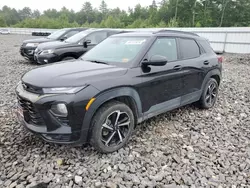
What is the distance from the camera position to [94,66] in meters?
3.04

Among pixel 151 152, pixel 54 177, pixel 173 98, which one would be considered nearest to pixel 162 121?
pixel 173 98

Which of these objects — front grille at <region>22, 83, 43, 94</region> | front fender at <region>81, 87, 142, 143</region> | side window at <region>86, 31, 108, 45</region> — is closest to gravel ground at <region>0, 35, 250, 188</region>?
front fender at <region>81, 87, 142, 143</region>

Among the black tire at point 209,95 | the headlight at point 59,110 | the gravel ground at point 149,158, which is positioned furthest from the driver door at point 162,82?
the headlight at point 59,110

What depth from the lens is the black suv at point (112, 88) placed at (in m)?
2.46

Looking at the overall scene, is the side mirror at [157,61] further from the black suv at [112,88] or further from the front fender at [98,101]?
the front fender at [98,101]

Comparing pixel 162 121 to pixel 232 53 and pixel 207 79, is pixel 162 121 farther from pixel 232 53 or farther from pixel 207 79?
pixel 232 53

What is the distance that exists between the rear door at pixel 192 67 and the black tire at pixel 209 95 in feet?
0.73

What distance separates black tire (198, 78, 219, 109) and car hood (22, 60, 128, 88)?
2191mm

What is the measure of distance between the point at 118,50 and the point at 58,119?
5.39 feet

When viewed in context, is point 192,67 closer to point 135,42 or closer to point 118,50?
point 135,42

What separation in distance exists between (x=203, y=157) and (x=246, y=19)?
1987 inches

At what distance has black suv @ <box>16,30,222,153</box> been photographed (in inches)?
97.0

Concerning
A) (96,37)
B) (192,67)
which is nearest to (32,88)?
(192,67)

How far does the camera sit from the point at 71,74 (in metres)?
2.70
